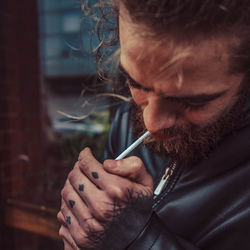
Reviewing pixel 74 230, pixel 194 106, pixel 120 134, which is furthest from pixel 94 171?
pixel 120 134

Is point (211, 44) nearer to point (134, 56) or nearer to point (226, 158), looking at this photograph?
point (134, 56)

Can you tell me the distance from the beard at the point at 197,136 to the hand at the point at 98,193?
4.4 inches

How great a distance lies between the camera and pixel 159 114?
0.55 meters

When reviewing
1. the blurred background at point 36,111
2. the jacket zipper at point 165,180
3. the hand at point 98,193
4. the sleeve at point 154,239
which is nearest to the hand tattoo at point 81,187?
the hand at point 98,193

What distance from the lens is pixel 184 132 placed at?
1.97ft

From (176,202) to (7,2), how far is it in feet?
4.58

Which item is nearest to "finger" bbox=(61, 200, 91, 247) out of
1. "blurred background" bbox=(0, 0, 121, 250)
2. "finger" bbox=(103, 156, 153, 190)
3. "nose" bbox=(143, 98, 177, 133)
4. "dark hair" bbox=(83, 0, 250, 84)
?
"finger" bbox=(103, 156, 153, 190)

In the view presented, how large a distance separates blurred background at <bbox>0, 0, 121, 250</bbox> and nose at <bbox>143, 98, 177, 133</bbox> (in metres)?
0.87

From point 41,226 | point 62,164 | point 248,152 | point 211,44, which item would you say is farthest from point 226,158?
point 62,164

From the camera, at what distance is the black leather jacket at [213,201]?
2.02ft

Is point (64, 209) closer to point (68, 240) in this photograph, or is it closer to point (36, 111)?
point (68, 240)

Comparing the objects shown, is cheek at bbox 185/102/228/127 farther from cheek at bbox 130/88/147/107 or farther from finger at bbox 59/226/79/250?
finger at bbox 59/226/79/250

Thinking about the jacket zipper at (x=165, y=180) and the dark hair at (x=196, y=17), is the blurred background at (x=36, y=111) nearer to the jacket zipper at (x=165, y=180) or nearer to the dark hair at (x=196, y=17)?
the jacket zipper at (x=165, y=180)

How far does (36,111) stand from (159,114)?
1.27 m
